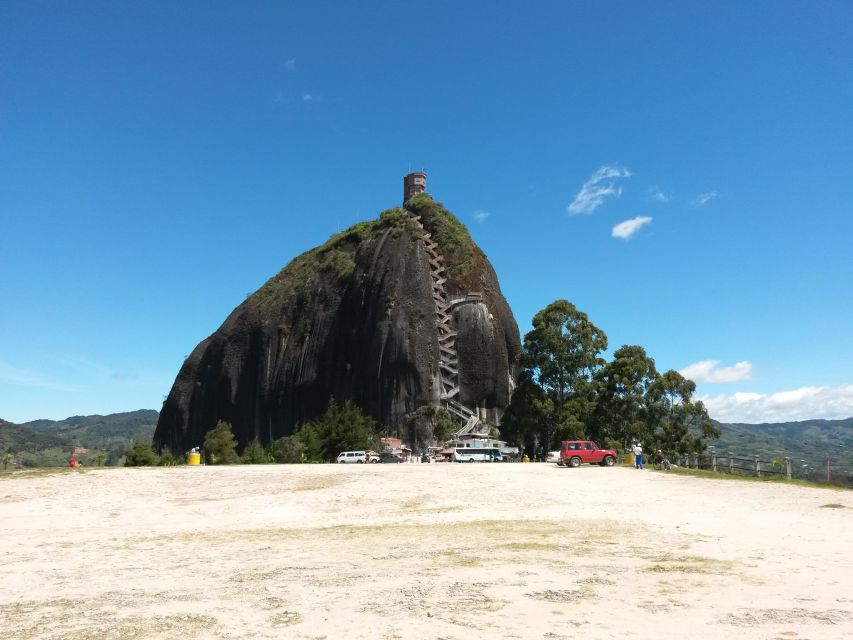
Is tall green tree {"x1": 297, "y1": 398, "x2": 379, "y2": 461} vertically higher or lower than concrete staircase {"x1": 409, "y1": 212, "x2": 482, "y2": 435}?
lower

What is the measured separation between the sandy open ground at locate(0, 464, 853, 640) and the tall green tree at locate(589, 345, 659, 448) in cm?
3006

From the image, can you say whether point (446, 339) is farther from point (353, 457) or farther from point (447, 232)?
point (353, 457)

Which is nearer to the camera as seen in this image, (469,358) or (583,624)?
(583,624)

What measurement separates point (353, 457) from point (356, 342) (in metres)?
34.8

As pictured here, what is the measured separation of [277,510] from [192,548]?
7.08m

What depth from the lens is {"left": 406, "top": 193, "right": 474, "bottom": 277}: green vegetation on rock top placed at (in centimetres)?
8919

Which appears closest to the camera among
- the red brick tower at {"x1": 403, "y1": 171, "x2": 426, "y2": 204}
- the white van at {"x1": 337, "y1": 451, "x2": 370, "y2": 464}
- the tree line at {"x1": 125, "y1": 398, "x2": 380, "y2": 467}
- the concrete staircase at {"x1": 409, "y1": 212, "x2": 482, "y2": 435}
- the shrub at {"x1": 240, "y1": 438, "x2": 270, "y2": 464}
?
the white van at {"x1": 337, "y1": 451, "x2": 370, "y2": 464}

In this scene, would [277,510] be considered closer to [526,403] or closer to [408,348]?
[526,403]

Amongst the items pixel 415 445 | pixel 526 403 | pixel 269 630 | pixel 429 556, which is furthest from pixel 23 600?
pixel 415 445

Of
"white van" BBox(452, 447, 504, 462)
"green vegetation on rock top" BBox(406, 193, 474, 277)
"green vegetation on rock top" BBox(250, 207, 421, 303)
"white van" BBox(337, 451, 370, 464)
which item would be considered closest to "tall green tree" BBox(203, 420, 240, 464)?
"white van" BBox(337, 451, 370, 464)

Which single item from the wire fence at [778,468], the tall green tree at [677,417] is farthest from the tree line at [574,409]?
the wire fence at [778,468]

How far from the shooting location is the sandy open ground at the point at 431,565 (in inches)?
297

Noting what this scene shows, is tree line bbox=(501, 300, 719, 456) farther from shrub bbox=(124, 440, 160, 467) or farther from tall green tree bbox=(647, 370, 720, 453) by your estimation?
shrub bbox=(124, 440, 160, 467)

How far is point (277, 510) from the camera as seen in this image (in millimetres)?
20516
